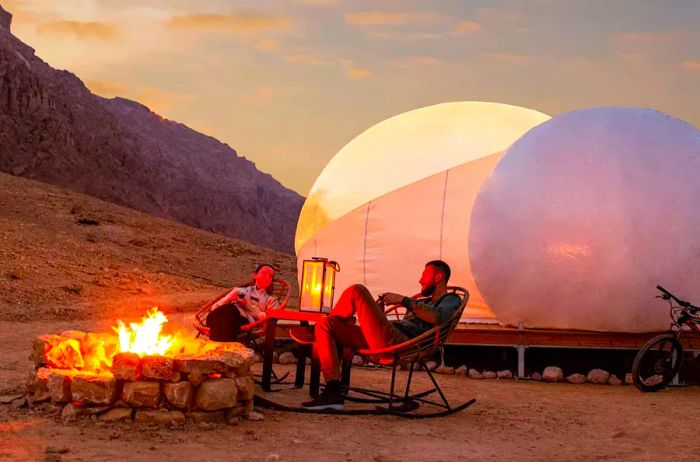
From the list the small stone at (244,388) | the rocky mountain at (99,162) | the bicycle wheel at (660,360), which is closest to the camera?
the small stone at (244,388)

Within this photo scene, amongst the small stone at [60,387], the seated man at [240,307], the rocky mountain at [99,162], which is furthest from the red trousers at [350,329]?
the rocky mountain at [99,162]

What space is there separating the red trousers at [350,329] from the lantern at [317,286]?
0.47m

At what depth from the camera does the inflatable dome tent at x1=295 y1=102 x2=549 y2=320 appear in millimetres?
10461

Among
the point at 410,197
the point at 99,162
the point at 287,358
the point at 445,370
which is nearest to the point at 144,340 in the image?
the point at 287,358

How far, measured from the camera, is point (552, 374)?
880 cm

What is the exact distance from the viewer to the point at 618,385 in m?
8.73

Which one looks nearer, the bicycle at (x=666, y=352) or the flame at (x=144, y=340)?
the flame at (x=144, y=340)

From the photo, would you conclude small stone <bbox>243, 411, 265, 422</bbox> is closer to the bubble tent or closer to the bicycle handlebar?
the bubble tent

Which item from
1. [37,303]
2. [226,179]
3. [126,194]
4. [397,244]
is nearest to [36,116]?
[126,194]

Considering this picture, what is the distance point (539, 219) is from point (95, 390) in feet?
16.5

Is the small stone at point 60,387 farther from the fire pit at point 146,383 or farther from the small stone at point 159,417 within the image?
the small stone at point 159,417

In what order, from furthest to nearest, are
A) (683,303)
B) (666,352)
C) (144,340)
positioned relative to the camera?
1. (666,352)
2. (683,303)
3. (144,340)

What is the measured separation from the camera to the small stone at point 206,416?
5461 mm

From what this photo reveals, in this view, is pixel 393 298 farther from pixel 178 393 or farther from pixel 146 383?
pixel 146 383
